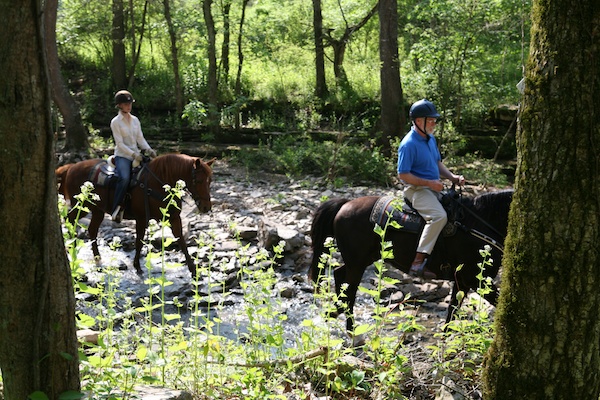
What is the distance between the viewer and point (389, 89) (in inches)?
688

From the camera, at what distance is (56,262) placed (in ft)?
8.94

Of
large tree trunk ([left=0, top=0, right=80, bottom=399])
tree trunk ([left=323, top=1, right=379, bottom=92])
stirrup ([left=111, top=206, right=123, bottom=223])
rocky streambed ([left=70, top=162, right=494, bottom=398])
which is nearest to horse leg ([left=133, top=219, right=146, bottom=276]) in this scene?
rocky streambed ([left=70, top=162, right=494, bottom=398])

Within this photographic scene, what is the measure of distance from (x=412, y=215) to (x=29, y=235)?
515 cm

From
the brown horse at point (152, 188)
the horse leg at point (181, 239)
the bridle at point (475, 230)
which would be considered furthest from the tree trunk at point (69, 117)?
the bridle at point (475, 230)

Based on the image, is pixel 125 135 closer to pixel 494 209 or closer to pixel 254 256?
pixel 254 256

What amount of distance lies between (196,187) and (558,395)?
22.8 feet

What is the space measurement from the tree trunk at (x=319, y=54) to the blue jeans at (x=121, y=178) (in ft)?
44.9

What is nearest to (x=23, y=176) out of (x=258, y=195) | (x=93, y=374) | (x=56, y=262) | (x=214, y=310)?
(x=56, y=262)

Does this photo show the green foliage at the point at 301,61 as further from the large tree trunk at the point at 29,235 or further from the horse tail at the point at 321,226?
the large tree trunk at the point at 29,235

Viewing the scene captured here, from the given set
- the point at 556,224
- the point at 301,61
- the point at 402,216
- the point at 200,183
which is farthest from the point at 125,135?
the point at 301,61

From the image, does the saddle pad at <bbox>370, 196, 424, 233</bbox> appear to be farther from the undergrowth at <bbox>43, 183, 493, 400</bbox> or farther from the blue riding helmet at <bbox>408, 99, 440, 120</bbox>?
the undergrowth at <bbox>43, 183, 493, 400</bbox>

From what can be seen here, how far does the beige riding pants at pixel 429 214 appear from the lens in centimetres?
693

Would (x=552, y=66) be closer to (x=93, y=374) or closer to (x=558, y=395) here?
(x=558, y=395)

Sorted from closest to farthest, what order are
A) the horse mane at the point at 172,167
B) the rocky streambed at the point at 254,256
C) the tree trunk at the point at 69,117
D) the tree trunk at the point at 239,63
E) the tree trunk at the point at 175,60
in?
the rocky streambed at the point at 254,256, the horse mane at the point at 172,167, the tree trunk at the point at 69,117, the tree trunk at the point at 175,60, the tree trunk at the point at 239,63
